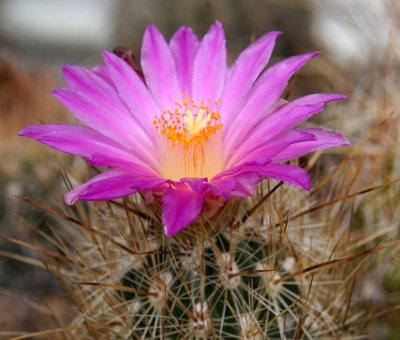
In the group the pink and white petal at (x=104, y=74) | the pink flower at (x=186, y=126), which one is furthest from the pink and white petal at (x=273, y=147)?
the pink and white petal at (x=104, y=74)

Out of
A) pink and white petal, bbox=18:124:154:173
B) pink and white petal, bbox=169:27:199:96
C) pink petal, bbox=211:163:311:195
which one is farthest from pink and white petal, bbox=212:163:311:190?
pink and white petal, bbox=169:27:199:96

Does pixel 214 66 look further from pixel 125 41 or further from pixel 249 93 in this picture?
pixel 125 41

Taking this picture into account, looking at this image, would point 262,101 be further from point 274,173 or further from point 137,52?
point 137,52

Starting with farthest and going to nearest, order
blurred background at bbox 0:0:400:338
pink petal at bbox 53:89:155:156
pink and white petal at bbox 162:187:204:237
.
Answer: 1. blurred background at bbox 0:0:400:338
2. pink petal at bbox 53:89:155:156
3. pink and white petal at bbox 162:187:204:237

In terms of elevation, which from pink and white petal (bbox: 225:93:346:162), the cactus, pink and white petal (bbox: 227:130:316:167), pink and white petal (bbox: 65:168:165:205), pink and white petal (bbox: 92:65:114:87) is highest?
pink and white petal (bbox: 92:65:114:87)

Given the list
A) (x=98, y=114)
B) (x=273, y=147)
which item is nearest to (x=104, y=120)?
(x=98, y=114)

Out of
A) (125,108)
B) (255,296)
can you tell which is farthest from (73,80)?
(255,296)

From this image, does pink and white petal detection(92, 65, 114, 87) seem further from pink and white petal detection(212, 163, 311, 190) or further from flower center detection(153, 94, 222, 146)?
pink and white petal detection(212, 163, 311, 190)
